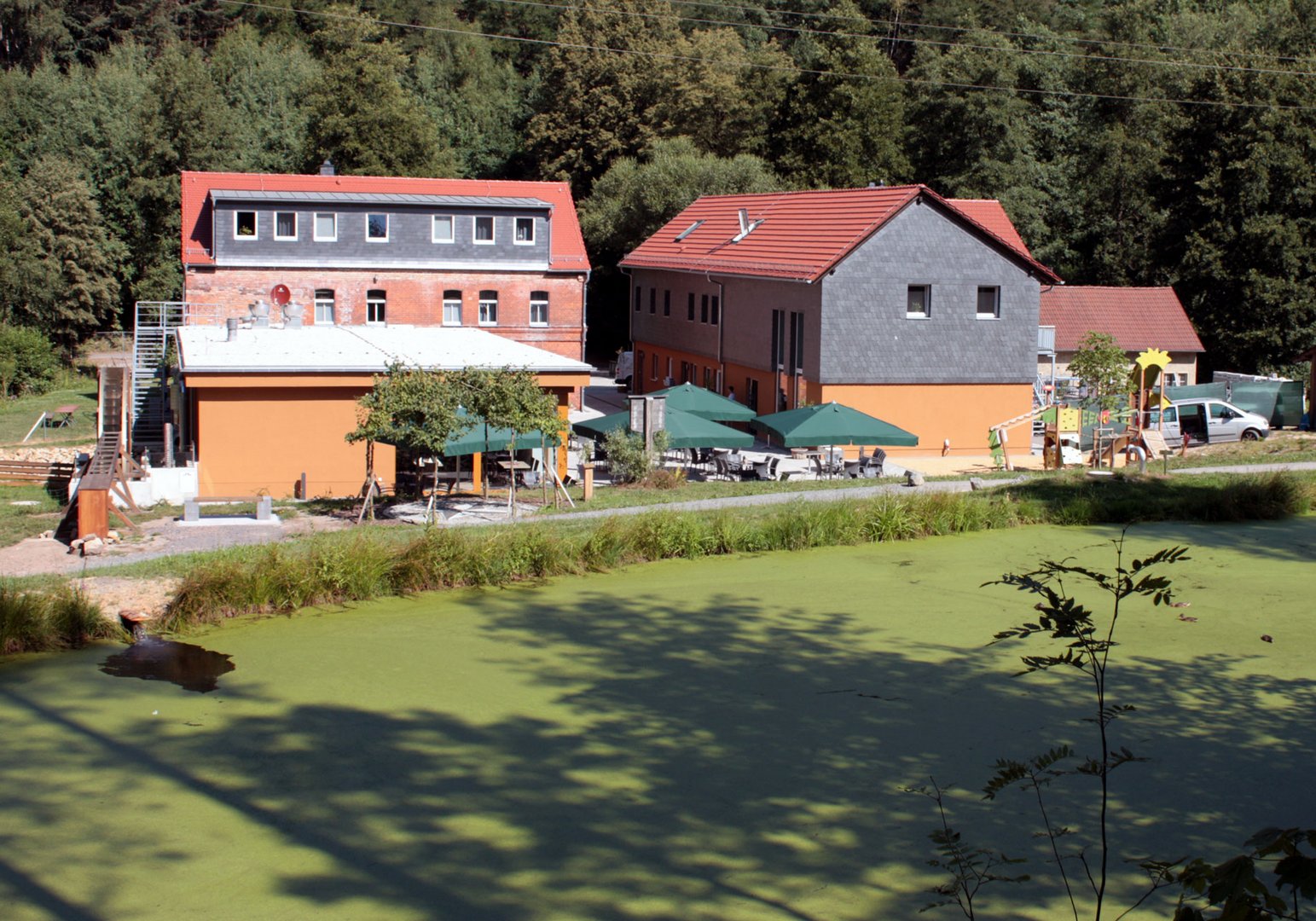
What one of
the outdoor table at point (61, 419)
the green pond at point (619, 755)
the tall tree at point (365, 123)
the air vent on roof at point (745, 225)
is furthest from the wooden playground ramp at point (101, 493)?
the tall tree at point (365, 123)

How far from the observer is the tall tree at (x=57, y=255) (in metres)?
42.2

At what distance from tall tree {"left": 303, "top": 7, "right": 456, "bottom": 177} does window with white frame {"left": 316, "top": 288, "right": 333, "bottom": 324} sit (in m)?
12.4

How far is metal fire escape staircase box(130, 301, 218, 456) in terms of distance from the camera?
27.6m

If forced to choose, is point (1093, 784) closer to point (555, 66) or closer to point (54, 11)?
point (555, 66)

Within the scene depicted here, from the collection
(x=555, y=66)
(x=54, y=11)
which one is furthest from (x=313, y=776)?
(x=54, y=11)

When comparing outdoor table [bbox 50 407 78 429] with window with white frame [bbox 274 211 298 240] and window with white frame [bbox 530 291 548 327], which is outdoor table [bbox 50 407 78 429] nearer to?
window with white frame [bbox 274 211 298 240]

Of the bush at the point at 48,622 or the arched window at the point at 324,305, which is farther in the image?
the arched window at the point at 324,305

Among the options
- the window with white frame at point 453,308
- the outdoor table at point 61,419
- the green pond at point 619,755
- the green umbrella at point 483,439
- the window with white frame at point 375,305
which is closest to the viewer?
the green pond at point 619,755

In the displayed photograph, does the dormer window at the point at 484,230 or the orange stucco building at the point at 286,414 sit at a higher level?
the dormer window at the point at 484,230

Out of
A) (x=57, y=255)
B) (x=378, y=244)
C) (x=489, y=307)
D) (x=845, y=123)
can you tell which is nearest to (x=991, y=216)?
(x=845, y=123)

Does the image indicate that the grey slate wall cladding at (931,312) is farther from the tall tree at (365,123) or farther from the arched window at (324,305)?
the tall tree at (365,123)

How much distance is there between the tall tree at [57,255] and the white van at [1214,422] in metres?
33.1

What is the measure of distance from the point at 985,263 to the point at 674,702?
66.9 feet

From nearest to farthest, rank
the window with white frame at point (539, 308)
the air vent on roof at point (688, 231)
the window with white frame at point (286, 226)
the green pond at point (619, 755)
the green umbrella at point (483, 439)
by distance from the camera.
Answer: the green pond at point (619, 755), the green umbrella at point (483, 439), the window with white frame at point (286, 226), the window with white frame at point (539, 308), the air vent on roof at point (688, 231)
